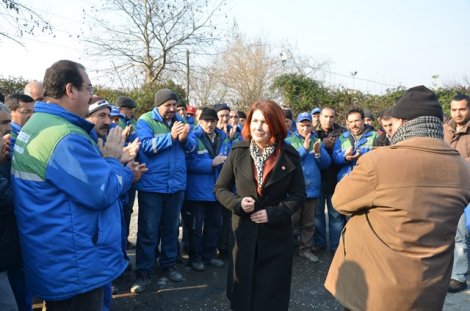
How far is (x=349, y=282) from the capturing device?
236cm

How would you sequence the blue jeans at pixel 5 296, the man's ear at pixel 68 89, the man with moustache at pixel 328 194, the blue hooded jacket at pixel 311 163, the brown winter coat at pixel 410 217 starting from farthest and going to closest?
the man with moustache at pixel 328 194, the blue hooded jacket at pixel 311 163, the blue jeans at pixel 5 296, the man's ear at pixel 68 89, the brown winter coat at pixel 410 217

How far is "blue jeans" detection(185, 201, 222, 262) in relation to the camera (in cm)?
504

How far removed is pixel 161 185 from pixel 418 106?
303 centimetres

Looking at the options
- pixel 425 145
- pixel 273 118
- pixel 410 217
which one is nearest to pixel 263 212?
pixel 273 118

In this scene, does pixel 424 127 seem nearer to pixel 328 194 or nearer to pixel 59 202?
pixel 59 202

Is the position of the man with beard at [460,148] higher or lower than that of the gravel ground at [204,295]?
higher

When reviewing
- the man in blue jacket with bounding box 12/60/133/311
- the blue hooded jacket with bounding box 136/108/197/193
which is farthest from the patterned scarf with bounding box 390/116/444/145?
the blue hooded jacket with bounding box 136/108/197/193

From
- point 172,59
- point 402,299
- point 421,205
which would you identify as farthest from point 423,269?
point 172,59

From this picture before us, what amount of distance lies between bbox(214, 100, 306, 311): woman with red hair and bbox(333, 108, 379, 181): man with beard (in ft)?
7.63

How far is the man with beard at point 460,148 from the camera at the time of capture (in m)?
4.44

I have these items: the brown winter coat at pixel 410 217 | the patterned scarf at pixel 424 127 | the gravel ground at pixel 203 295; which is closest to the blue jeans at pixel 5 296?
the gravel ground at pixel 203 295

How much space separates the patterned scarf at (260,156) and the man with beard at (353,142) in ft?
7.81

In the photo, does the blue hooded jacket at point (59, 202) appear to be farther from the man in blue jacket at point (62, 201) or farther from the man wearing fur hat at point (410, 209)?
the man wearing fur hat at point (410, 209)

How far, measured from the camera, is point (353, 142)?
5.50m
